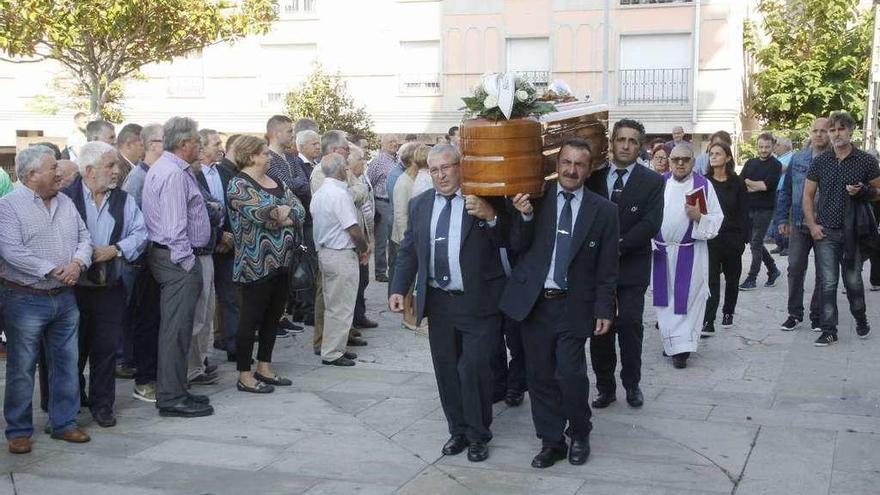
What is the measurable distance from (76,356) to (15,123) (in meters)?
30.1

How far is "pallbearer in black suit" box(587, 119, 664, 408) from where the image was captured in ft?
24.6

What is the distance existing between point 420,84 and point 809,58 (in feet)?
34.7

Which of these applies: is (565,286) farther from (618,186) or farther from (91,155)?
(91,155)

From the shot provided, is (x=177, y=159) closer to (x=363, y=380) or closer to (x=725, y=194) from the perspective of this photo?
(x=363, y=380)

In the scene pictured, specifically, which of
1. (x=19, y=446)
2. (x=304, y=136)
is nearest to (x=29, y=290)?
(x=19, y=446)

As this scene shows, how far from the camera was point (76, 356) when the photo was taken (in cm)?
689

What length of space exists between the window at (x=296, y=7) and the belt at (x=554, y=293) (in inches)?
1042

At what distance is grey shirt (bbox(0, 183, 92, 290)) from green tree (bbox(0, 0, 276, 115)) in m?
12.8

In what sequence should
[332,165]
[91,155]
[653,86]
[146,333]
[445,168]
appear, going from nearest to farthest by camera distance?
[445,168] < [91,155] < [146,333] < [332,165] < [653,86]

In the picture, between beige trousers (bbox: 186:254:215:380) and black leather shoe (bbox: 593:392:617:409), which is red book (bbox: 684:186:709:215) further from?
beige trousers (bbox: 186:254:215:380)

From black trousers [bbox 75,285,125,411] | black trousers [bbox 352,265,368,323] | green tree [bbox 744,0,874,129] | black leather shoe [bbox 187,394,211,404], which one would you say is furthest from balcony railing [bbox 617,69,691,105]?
black trousers [bbox 75,285,125,411]

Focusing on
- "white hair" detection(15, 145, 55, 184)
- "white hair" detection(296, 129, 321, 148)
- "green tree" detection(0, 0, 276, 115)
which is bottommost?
"white hair" detection(15, 145, 55, 184)

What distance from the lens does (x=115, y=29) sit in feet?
63.0

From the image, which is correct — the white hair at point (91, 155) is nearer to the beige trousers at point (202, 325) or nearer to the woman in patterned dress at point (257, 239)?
the woman in patterned dress at point (257, 239)
